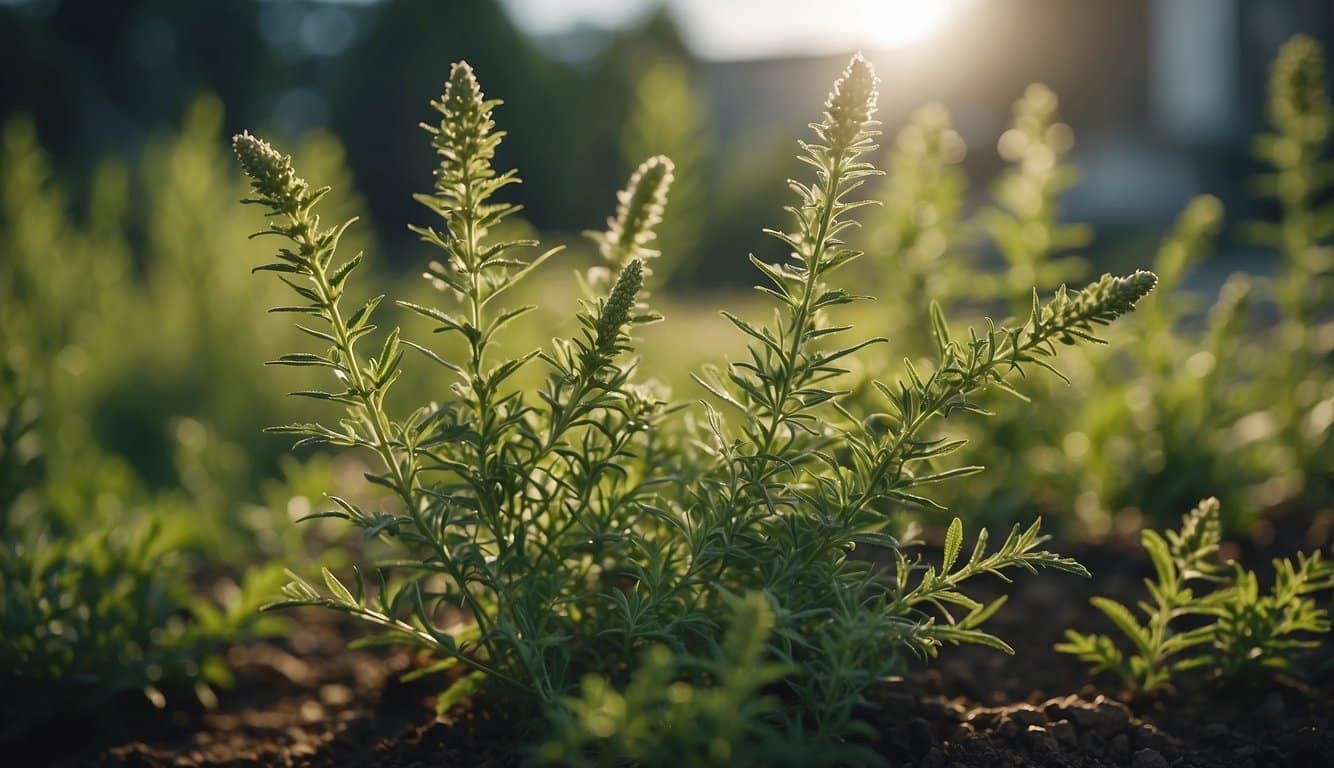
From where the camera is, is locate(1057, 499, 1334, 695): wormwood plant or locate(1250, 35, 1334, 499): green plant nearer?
locate(1057, 499, 1334, 695): wormwood plant

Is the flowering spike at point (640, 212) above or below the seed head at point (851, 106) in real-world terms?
below

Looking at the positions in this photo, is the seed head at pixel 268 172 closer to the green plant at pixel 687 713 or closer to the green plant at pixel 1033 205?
the green plant at pixel 687 713

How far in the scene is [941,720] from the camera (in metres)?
1.68

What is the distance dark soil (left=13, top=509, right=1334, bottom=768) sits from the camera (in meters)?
1.60

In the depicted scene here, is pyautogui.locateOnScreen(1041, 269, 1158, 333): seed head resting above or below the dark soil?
above

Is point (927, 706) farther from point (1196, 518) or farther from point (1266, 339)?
point (1266, 339)

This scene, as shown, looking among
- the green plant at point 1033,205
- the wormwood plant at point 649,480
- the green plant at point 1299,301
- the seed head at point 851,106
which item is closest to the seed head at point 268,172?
the wormwood plant at point 649,480

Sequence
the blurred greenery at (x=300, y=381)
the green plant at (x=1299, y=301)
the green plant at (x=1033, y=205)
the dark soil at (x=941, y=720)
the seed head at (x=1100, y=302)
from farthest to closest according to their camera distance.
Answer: the green plant at (x=1299, y=301), the green plant at (x=1033, y=205), the blurred greenery at (x=300, y=381), the dark soil at (x=941, y=720), the seed head at (x=1100, y=302)

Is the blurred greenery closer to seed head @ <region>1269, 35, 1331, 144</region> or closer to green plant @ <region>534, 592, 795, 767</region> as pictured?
seed head @ <region>1269, 35, 1331, 144</region>

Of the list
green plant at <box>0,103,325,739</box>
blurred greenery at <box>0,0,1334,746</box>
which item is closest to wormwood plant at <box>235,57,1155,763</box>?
blurred greenery at <box>0,0,1334,746</box>

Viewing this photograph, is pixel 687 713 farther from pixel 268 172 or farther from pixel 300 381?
pixel 300 381

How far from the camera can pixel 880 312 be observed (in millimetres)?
2805

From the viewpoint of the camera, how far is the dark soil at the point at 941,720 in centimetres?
160

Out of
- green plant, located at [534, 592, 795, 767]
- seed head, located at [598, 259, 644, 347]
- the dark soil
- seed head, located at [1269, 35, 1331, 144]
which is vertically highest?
seed head, located at [1269, 35, 1331, 144]
